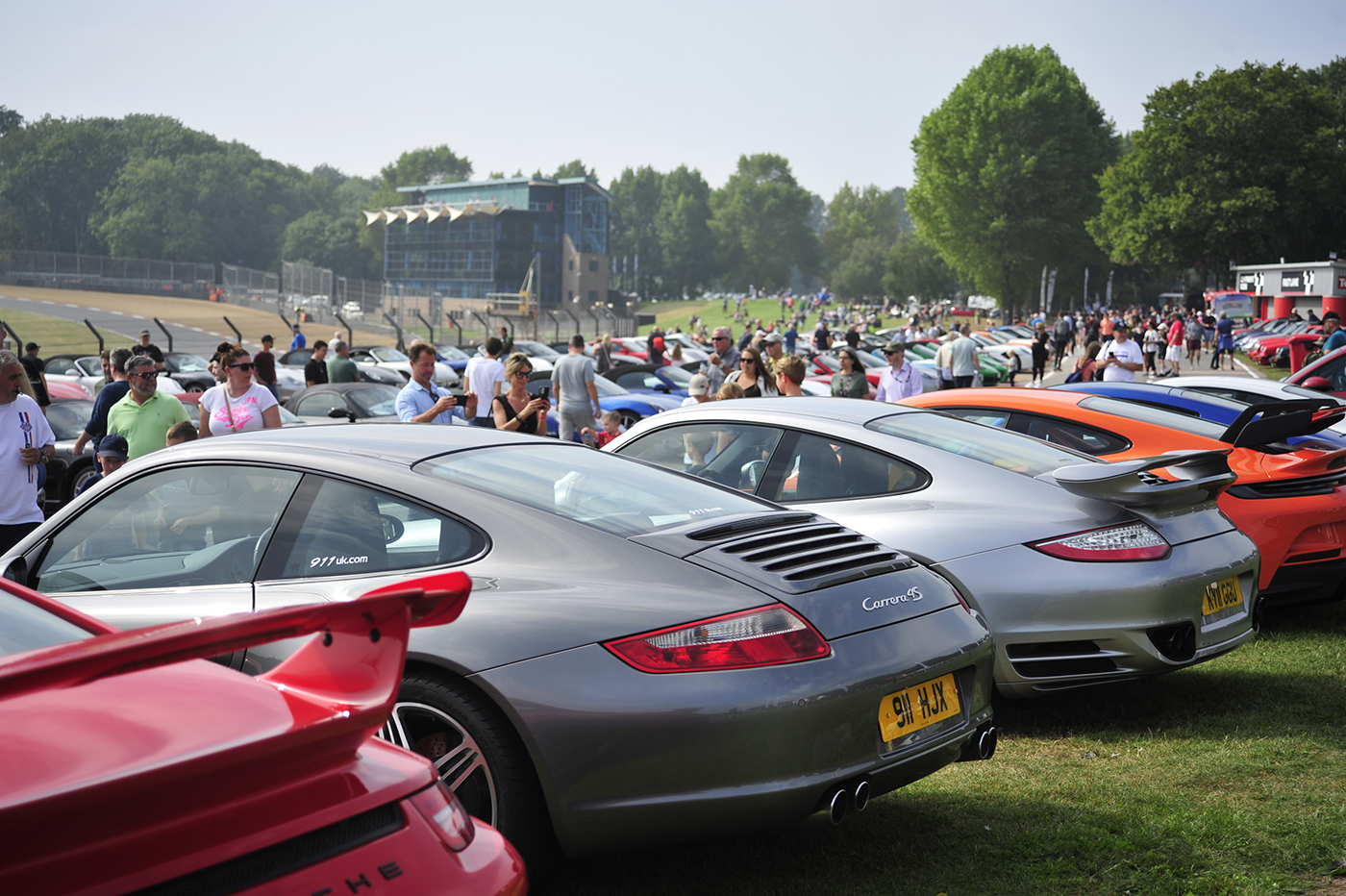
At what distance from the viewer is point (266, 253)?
13725 cm

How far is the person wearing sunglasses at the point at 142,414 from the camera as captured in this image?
7375 mm

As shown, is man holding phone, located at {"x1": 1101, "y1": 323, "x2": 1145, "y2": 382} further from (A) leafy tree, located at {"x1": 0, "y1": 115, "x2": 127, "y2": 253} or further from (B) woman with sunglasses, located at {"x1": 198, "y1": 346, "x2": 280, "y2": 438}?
(A) leafy tree, located at {"x1": 0, "y1": 115, "x2": 127, "y2": 253}

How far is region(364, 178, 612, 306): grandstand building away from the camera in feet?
343

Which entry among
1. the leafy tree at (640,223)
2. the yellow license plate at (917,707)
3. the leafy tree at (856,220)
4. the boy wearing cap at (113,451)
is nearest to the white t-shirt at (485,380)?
the boy wearing cap at (113,451)

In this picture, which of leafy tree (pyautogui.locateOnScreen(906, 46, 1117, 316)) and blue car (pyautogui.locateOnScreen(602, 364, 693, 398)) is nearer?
blue car (pyautogui.locateOnScreen(602, 364, 693, 398))

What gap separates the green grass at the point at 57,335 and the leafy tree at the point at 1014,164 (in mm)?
47584

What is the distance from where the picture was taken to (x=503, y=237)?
104562 millimetres

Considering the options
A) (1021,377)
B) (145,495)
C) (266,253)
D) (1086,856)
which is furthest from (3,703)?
(266,253)

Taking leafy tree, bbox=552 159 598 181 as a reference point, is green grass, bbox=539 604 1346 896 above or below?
below

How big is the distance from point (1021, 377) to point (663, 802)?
35.6 meters

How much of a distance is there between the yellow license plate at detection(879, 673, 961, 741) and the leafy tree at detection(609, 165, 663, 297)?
146 meters

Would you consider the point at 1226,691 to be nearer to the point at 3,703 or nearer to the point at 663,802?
the point at 663,802

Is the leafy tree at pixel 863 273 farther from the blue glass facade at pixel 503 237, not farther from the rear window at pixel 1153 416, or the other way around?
the rear window at pixel 1153 416

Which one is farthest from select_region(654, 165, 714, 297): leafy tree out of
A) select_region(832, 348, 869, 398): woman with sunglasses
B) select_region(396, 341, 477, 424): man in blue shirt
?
select_region(396, 341, 477, 424): man in blue shirt
